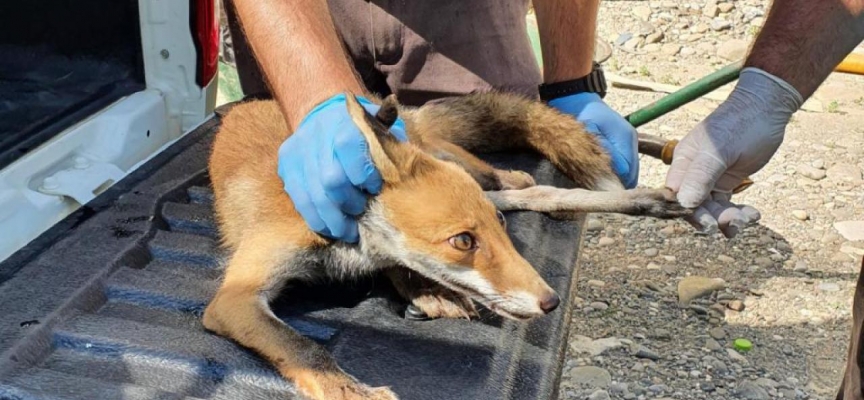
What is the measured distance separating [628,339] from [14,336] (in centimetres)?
231

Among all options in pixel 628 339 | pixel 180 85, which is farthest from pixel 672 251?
pixel 180 85

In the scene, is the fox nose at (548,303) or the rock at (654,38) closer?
the fox nose at (548,303)

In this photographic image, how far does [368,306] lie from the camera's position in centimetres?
212

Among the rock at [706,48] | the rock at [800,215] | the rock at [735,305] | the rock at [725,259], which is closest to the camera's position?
the rock at [735,305]

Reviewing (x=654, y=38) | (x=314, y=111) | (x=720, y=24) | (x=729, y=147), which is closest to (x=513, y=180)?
(x=729, y=147)

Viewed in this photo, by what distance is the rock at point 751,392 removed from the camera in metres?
3.11

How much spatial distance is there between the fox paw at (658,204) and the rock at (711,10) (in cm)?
549

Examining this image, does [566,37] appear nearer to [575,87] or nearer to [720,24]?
[575,87]

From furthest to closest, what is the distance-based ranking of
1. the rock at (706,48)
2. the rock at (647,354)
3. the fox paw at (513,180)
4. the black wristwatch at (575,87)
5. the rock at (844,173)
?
1. the rock at (706,48)
2. the rock at (844,173)
3. the rock at (647,354)
4. the black wristwatch at (575,87)
5. the fox paw at (513,180)

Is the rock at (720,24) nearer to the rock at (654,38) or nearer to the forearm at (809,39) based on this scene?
the rock at (654,38)

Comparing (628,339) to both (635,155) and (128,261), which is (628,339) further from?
(128,261)

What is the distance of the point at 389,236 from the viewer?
209cm

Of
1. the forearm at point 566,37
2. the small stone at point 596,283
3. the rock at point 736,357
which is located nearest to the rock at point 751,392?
the rock at point 736,357

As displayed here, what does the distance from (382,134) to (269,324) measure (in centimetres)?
48
